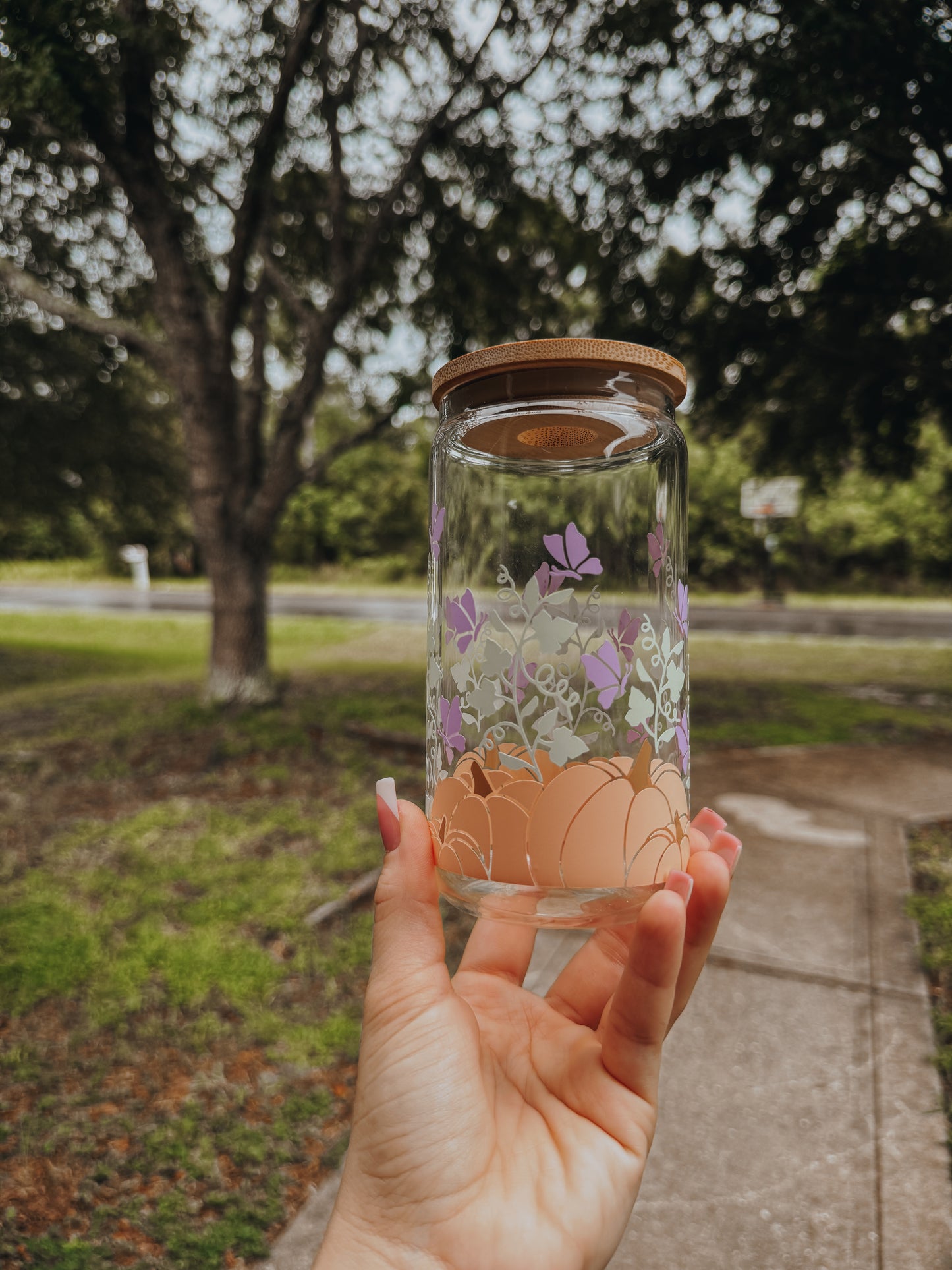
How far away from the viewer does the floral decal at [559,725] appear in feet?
3.95

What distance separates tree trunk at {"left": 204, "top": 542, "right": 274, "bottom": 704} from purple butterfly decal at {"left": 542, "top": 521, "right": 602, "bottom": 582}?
19.5 feet

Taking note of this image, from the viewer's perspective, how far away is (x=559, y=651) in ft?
4.16

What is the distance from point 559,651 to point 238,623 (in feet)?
20.2

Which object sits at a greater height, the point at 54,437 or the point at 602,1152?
the point at 54,437

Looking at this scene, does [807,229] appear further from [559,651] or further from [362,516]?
[362,516]

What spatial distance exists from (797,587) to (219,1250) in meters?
25.1

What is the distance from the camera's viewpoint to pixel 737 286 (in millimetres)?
6375

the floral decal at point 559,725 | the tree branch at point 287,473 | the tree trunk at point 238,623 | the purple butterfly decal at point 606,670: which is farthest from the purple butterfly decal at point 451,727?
the tree trunk at point 238,623

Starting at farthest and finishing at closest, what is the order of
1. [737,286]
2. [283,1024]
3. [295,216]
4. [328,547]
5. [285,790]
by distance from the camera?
[328,547] → [295,216] → [737,286] → [285,790] → [283,1024]

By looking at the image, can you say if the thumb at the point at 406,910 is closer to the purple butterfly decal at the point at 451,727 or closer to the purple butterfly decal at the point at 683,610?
the purple butterfly decal at the point at 451,727

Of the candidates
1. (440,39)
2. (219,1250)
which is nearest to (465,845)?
(219,1250)

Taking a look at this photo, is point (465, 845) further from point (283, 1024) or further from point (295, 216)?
point (295, 216)

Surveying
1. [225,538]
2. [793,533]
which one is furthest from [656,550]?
[793,533]

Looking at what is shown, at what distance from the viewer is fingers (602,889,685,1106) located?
1.04 m
